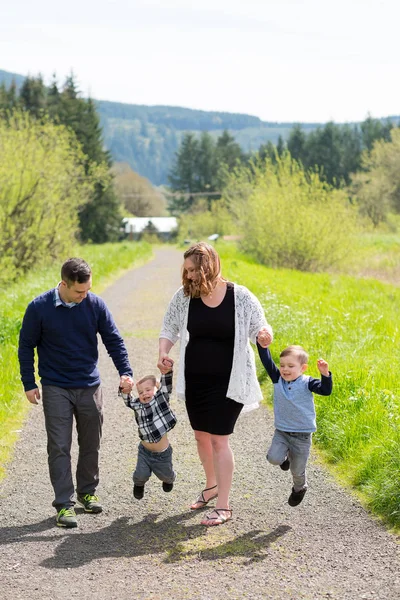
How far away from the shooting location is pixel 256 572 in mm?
4715

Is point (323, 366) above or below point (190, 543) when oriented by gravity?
above

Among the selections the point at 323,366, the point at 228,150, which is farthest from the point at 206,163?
the point at 323,366

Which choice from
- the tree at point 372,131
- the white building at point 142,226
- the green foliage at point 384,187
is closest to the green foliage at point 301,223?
the green foliage at point 384,187

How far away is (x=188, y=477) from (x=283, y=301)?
10283mm

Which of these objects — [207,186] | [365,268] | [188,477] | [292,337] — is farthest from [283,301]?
[207,186]

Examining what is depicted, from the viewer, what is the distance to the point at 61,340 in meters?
5.82

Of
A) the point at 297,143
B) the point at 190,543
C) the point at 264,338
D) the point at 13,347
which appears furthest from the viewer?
the point at 297,143

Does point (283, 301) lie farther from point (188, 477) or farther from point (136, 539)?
point (136, 539)

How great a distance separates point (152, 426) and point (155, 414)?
0.09 m

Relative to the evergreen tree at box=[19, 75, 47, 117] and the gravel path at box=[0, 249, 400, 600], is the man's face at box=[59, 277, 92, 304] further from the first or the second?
the evergreen tree at box=[19, 75, 47, 117]

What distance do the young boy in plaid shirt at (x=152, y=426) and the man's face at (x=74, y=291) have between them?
0.74 m

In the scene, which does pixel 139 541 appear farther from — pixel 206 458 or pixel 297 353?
pixel 297 353

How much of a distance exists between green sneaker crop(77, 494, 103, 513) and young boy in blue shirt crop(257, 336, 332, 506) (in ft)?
4.40

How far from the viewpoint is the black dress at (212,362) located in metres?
5.57
